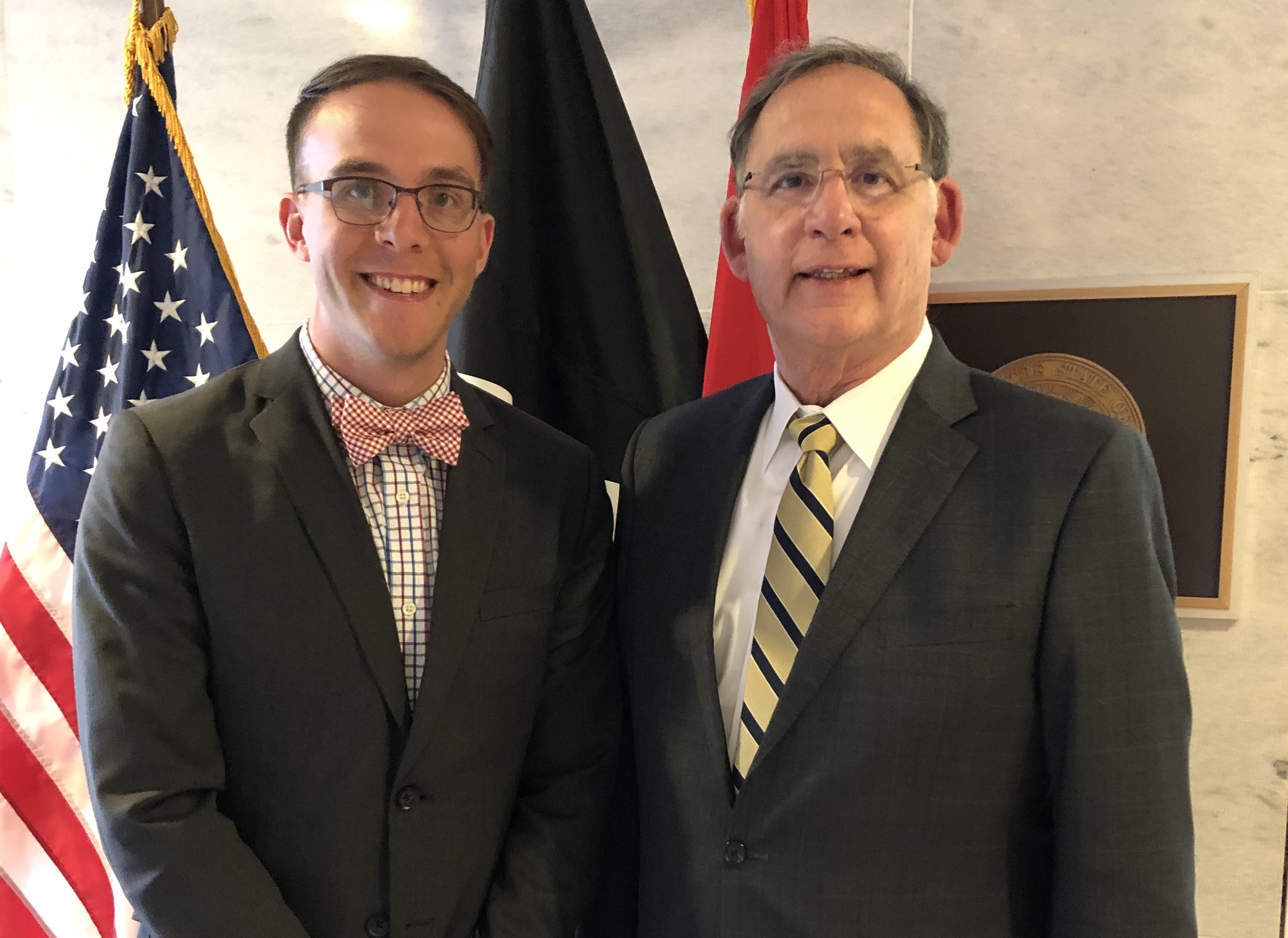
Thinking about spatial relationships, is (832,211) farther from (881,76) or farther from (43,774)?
(43,774)

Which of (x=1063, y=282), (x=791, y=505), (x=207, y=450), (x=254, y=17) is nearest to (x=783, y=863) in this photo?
(x=791, y=505)

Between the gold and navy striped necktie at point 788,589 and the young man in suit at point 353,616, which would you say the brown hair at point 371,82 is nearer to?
the young man in suit at point 353,616

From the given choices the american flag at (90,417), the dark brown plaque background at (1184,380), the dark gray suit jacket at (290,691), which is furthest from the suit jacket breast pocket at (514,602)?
the dark brown plaque background at (1184,380)

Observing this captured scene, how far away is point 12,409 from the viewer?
2.78 metres

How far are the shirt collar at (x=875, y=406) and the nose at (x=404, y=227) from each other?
70cm

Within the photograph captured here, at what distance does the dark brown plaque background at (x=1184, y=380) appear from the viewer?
194cm

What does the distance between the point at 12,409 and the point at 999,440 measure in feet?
9.57

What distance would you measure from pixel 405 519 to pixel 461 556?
11 cm

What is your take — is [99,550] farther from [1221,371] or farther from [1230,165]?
[1230,165]

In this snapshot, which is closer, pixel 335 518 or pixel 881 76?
pixel 335 518

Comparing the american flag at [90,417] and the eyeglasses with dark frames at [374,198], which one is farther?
the american flag at [90,417]

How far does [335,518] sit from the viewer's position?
135 cm

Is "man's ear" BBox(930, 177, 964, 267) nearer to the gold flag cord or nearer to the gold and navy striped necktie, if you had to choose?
the gold and navy striped necktie

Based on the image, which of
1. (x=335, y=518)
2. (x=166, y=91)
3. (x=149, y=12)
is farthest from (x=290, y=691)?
(x=149, y=12)
